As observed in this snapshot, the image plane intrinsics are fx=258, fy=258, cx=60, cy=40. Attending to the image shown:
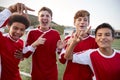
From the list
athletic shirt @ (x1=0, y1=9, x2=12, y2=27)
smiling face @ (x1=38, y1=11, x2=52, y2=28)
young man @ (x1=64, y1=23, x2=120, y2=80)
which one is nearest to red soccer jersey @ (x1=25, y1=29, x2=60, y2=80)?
smiling face @ (x1=38, y1=11, x2=52, y2=28)

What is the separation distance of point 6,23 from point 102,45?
1.19 meters

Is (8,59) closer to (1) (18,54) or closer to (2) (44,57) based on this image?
(1) (18,54)

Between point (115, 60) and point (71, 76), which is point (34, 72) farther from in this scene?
point (115, 60)

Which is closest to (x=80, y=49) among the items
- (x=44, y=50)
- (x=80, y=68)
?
(x=80, y=68)

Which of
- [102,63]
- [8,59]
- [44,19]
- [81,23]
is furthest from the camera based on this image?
[44,19]

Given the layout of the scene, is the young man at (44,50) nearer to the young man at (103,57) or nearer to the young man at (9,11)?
the young man at (9,11)

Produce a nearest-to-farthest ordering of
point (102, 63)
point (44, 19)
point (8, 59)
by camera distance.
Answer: point (102, 63)
point (8, 59)
point (44, 19)

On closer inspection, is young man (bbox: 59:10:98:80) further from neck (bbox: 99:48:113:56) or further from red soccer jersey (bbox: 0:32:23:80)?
red soccer jersey (bbox: 0:32:23:80)

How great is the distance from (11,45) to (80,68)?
35.4 inches

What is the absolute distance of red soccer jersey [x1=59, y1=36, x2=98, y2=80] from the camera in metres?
3.16

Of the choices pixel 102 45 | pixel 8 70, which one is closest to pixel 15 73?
pixel 8 70

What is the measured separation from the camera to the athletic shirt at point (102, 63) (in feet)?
8.66

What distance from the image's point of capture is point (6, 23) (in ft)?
10.3

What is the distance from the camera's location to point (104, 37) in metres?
2.80
